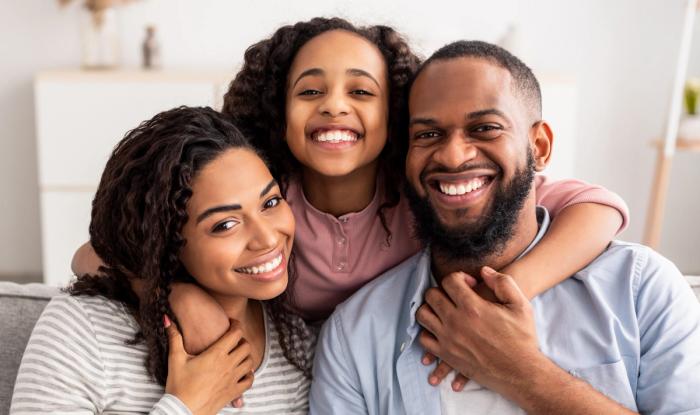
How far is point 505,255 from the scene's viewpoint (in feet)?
5.04

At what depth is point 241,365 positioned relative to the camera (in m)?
1.40

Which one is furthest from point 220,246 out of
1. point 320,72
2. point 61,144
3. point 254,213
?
point 61,144

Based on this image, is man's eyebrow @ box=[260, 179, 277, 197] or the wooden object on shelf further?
the wooden object on shelf

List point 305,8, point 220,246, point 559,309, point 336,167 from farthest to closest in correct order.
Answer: point 305,8
point 336,167
point 559,309
point 220,246

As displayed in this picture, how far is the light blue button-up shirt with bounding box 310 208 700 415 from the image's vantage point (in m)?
1.34

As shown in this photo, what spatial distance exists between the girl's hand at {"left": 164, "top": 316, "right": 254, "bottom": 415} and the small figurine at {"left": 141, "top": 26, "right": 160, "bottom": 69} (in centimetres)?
260

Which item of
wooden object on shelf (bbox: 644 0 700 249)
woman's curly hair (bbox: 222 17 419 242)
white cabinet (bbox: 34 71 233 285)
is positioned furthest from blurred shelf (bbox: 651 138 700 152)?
woman's curly hair (bbox: 222 17 419 242)

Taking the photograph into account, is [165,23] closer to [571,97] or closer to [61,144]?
[61,144]

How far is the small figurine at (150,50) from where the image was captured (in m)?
3.69

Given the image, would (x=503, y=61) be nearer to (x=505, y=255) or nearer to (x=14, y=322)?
(x=505, y=255)

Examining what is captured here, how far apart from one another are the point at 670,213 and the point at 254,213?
342 centimetres

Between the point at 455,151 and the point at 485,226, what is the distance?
17cm

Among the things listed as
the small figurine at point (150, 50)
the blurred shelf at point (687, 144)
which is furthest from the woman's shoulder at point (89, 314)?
the blurred shelf at point (687, 144)

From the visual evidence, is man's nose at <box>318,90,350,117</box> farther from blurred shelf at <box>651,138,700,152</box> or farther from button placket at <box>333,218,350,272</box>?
blurred shelf at <box>651,138,700,152</box>
